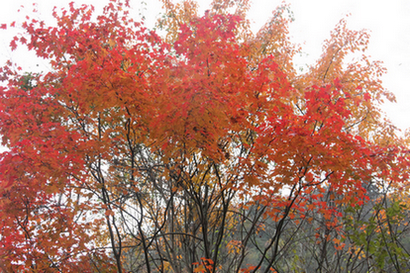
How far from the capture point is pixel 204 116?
9.87 ft

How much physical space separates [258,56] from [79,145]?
3676mm

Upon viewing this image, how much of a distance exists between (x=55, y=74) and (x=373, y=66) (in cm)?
563

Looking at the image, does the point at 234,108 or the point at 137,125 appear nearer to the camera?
the point at 234,108

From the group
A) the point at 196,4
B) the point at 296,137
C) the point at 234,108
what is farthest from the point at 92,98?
the point at 196,4

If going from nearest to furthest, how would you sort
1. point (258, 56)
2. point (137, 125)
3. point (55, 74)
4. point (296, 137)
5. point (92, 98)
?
point (296, 137)
point (92, 98)
point (137, 125)
point (55, 74)
point (258, 56)

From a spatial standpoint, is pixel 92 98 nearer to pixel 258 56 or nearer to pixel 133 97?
pixel 133 97

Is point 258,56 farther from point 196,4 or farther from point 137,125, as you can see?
point 137,125

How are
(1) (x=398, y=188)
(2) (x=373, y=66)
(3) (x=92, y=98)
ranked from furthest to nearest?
(1) (x=398, y=188) → (2) (x=373, y=66) → (3) (x=92, y=98)

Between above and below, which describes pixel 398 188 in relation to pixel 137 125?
below

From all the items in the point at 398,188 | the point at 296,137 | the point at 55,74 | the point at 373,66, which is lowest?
the point at 398,188

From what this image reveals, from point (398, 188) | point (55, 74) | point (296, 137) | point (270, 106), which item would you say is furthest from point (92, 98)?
point (398, 188)

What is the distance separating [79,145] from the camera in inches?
136

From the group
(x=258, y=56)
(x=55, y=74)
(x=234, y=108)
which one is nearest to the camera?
(x=234, y=108)

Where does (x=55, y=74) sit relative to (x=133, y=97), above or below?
above
